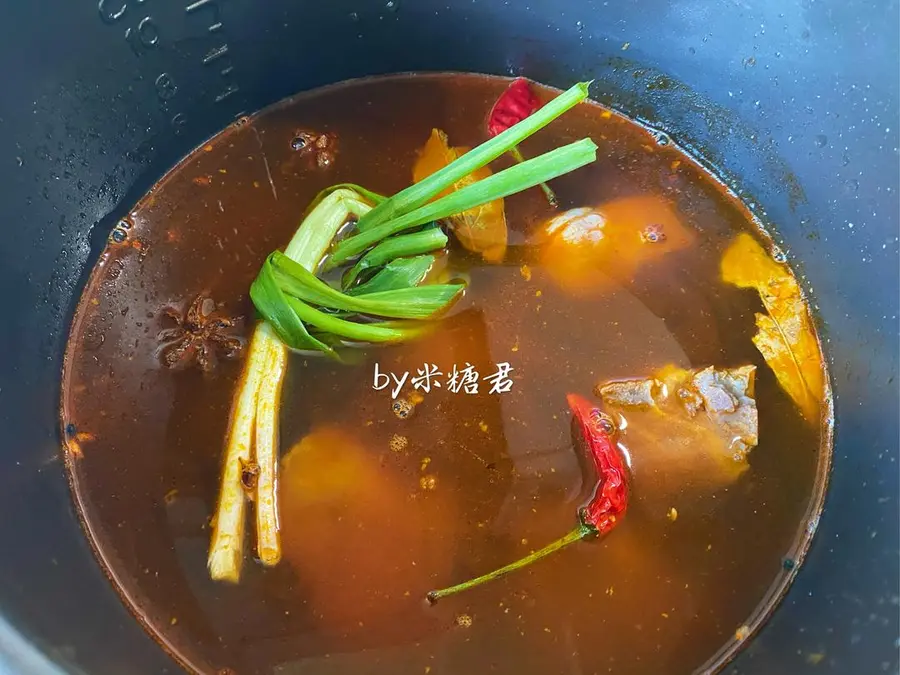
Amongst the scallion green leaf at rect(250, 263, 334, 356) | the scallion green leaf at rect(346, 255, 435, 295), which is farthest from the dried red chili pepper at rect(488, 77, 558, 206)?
the scallion green leaf at rect(250, 263, 334, 356)

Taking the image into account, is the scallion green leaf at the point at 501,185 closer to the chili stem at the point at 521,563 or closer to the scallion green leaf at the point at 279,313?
the scallion green leaf at the point at 279,313

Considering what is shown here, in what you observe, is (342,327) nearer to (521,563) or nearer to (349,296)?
(349,296)

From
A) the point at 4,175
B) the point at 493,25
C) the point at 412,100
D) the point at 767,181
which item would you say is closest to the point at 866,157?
the point at 767,181

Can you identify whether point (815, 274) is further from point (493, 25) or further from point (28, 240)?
point (28, 240)

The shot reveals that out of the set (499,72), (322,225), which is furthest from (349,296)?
(499,72)

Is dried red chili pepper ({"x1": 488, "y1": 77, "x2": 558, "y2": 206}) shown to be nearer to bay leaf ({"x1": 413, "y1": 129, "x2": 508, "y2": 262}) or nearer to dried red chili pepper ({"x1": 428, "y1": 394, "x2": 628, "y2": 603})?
bay leaf ({"x1": 413, "y1": 129, "x2": 508, "y2": 262})

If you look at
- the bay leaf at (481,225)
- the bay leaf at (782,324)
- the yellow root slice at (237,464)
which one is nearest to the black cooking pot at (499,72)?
the bay leaf at (782,324)
